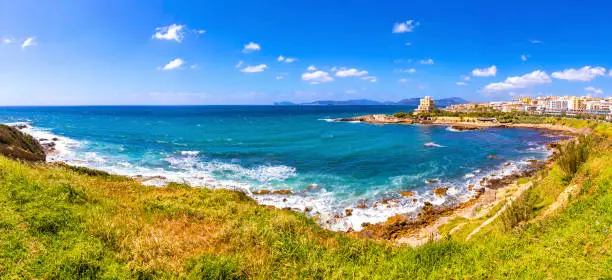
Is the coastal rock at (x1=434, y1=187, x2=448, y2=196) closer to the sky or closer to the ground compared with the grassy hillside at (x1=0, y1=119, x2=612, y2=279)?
closer to the ground

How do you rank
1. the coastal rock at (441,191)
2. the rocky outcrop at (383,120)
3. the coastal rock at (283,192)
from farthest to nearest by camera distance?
the rocky outcrop at (383,120)
the coastal rock at (283,192)
the coastal rock at (441,191)

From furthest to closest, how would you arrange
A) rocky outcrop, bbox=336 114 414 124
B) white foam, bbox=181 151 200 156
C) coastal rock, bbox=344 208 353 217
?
rocky outcrop, bbox=336 114 414 124, white foam, bbox=181 151 200 156, coastal rock, bbox=344 208 353 217

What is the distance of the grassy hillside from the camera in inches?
251

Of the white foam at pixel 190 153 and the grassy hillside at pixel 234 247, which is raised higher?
the grassy hillside at pixel 234 247

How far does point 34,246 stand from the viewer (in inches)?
250

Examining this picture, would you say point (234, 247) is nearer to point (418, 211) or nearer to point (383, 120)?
point (418, 211)

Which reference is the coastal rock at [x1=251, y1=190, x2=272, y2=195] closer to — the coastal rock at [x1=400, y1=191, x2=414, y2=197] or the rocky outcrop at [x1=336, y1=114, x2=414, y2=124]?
the coastal rock at [x1=400, y1=191, x2=414, y2=197]

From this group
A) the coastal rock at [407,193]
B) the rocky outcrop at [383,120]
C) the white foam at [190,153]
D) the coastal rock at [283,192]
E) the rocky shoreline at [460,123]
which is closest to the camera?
the coastal rock at [407,193]

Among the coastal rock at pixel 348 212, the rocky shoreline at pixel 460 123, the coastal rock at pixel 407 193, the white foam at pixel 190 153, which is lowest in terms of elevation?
the coastal rock at pixel 348 212

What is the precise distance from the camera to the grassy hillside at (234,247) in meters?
6.38

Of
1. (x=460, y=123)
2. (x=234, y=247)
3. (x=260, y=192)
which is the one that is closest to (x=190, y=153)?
(x=260, y=192)

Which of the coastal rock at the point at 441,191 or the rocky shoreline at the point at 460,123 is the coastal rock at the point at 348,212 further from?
the rocky shoreline at the point at 460,123

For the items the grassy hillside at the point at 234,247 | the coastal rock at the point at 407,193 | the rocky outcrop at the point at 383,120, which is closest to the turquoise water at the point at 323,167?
the coastal rock at the point at 407,193

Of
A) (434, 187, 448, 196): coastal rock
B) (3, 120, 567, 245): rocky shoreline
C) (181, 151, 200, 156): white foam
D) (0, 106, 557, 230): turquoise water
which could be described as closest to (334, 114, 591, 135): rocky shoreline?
(0, 106, 557, 230): turquoise water
